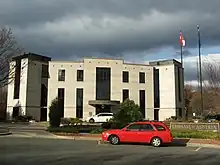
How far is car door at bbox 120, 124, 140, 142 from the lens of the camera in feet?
68.0

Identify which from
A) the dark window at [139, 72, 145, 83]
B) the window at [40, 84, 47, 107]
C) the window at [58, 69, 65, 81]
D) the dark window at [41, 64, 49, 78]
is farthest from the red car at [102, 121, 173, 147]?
the dark window at [139, 72, 145, 83]

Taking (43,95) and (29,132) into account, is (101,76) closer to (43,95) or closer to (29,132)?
(43,95)

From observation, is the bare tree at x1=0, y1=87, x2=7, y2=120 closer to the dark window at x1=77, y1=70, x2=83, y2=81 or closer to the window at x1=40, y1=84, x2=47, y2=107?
the window at x1=40, y1=84, x2=47, y2=107

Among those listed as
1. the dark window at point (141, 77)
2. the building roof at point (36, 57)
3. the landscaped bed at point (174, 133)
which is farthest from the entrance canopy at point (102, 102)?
the landscaped bed at point (174, 133)

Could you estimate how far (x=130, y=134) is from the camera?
818 inches

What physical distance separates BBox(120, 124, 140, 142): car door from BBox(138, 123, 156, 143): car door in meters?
0.23

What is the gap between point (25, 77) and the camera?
190ft

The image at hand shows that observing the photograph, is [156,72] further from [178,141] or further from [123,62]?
[178,141]

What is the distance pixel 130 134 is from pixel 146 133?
3.22ft

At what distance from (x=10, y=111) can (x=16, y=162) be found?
49968 millimetres

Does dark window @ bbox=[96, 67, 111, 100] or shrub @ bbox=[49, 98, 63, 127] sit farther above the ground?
dark window @ bbox=[96, 67, 111, 100]

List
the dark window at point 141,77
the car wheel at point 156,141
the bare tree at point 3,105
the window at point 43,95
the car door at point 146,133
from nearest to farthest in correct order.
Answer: the car wheel at point 156,141 < the car door at point 146,133 < the window at point 43,95 < the bare tree at point 3,105 < the dark window at point 141,77

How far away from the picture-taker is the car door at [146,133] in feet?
67.7

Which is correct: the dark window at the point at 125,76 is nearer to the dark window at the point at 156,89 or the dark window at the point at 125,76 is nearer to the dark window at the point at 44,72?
the dark window at the point at 156,89
